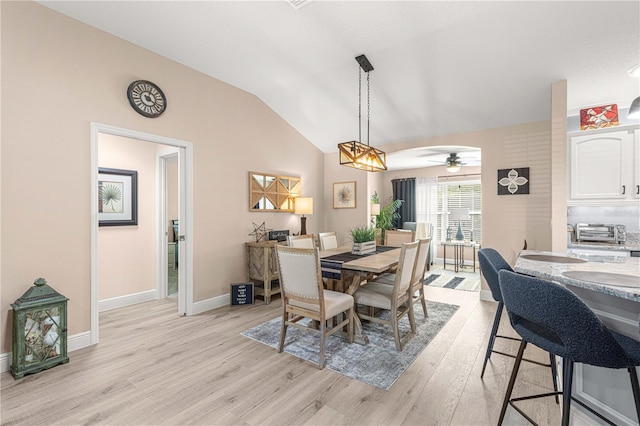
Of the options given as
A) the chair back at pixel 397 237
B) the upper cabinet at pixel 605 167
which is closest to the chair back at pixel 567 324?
the upper cabinet at pixel 605 167

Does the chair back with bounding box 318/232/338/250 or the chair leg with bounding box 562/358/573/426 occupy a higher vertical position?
the chair back with bounding box 318/232/338/250

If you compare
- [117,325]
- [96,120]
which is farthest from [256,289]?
[96,120]

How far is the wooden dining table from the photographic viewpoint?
8.59 feet

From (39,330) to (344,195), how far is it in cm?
428

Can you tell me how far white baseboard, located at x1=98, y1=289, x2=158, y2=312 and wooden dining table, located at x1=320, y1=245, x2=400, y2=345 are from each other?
2.75 m

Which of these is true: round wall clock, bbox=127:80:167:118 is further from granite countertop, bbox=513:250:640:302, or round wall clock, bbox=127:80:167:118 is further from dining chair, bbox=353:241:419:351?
granite countertop, bbox=513:250:640:302

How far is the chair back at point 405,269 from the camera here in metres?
2.52

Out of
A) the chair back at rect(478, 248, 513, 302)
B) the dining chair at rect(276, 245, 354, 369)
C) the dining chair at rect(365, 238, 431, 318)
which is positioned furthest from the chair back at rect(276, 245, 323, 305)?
the chair back at rect(478, 248, 513, 302)

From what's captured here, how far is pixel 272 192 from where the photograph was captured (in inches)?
177

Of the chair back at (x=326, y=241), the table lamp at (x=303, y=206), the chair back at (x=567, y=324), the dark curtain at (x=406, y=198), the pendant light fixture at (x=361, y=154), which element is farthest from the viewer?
the dark curtain at (x=406, y=198)

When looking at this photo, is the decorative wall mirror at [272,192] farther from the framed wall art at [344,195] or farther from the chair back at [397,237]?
the chair back at [397,237]

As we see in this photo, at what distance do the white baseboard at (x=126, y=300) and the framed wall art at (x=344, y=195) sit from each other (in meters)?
3.29

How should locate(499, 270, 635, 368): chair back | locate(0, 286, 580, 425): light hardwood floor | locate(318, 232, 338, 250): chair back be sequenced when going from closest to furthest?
locate(499, 270, 635, 368): chair back, locate(0, 286, 580, 425): light hardwood floor, locate(318, 232, 338, 250): chair back

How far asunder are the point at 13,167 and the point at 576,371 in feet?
13.5
